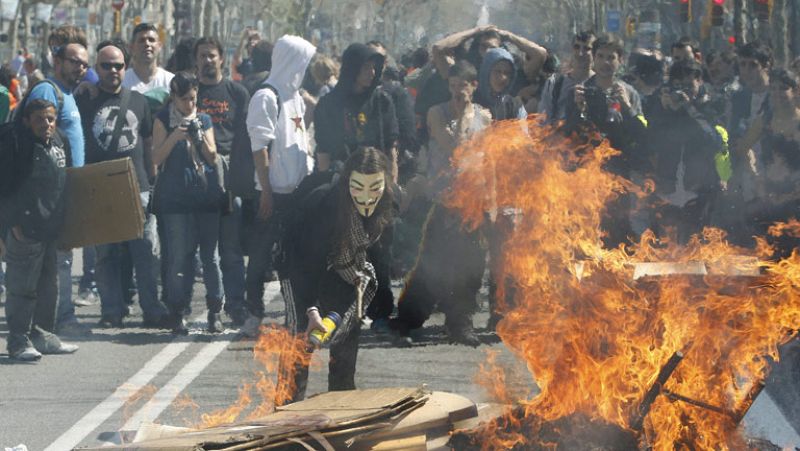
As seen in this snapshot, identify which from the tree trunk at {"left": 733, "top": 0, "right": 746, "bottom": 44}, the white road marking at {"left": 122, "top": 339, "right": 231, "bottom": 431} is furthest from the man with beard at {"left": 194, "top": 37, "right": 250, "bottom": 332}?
the tree trunk at {"left": 733, "top": 0, "right": 746, "bottom": 44}

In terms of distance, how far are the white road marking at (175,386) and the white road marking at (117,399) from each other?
0.16 meters

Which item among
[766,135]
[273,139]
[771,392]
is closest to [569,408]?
[771,392]

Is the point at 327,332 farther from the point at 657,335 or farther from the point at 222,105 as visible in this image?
the point at 222,105

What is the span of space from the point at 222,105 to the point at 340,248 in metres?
5.05

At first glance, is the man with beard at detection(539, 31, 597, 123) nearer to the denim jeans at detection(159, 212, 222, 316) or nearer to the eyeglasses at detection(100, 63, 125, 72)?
the denim jeans at detection(159, 212, 222, 316)

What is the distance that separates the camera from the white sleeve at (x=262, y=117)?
1150 centimetres

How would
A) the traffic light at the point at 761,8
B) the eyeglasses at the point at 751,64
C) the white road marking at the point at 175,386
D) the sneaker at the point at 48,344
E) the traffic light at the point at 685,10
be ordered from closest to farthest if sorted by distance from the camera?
1. the white road marking at the point at 175,386
2. the sneaker at the point at 48,344
3. the eyeglasses at the point at 751,64
4. the traffic light at the point at 761,8
5. the traffic light at the point at 685,10

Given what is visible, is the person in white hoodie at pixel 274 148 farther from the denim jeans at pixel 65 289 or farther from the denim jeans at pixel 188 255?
the denim jeans at pixel 65 289

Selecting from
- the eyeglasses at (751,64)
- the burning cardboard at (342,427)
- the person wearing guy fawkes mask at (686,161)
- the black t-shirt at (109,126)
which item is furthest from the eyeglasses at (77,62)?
the eyeglasses at (751,64)

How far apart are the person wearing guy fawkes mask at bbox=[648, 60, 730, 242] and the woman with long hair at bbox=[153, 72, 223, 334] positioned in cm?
391

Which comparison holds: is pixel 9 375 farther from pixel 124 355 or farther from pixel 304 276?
pixel 304 276

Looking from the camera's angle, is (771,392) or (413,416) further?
(771,392)

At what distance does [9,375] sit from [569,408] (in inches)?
189

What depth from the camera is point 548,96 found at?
1230 cm
